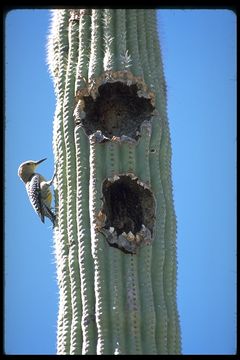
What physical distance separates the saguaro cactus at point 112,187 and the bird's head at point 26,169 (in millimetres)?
2470

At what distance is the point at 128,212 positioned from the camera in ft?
27.4

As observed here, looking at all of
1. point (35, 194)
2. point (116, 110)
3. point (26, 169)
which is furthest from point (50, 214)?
point (26, 169)

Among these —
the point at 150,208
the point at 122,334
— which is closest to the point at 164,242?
the point at 150,208

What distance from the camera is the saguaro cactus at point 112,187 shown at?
24.9ft

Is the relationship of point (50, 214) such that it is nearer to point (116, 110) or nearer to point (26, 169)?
point (116, 110)

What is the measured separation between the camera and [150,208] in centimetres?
809

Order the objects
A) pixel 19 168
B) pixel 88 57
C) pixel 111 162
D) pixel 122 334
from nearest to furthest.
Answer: pixel 122 334
pixel 111 162
pixel 88 57
pixel 19 168

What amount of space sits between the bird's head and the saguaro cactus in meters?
2.47

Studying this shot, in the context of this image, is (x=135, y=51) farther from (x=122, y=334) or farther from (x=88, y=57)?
(x=122, y=334)

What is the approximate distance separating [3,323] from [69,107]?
6.02 feet

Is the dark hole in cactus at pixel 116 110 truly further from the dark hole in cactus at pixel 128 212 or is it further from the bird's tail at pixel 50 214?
the bird's tail at pixel 50 214

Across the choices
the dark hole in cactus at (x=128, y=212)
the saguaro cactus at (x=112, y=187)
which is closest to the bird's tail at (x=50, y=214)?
the saguaro cactus at (x=112, y=187)

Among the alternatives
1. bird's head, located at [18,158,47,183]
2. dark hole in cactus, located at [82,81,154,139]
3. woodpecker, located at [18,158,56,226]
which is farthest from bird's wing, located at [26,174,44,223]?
dark hole in cactus, located at [82,81,154,139]

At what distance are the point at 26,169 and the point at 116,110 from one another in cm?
277
